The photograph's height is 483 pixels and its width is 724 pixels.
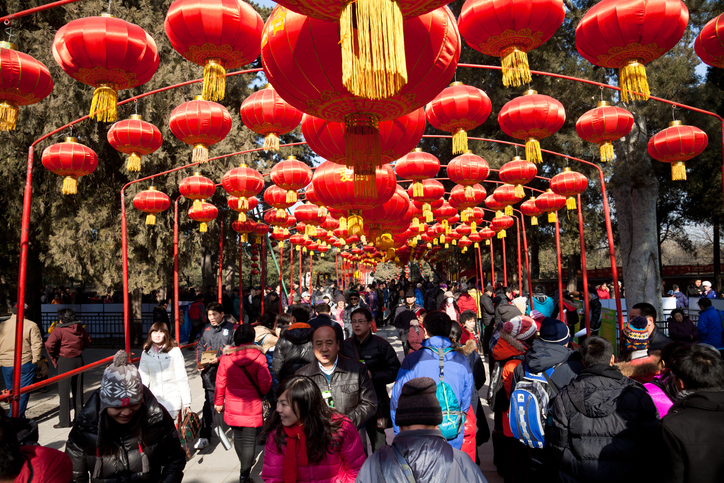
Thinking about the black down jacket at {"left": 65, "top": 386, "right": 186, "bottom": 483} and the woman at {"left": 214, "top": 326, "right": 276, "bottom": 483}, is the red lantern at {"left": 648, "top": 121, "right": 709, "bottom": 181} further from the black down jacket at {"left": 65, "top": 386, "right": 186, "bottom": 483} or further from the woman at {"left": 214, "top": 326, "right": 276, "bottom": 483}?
the black down jacket at {"left": 65, "top": 386, "right": 186, "bottom": 483}

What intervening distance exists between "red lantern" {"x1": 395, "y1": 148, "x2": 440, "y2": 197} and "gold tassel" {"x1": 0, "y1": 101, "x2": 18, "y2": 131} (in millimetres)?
4589

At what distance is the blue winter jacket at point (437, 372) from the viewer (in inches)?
130

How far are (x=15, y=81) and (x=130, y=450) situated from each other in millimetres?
3743

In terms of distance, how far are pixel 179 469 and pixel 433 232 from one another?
15.0m

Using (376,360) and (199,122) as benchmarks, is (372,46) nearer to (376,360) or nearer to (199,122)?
(376,360)

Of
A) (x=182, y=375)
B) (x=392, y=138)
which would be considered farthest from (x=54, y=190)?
(x=392, y=138)

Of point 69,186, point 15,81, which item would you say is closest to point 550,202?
point 69,186

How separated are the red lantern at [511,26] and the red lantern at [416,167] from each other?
2866mm

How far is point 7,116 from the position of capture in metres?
4.47

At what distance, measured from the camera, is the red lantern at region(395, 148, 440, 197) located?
6.78 meters

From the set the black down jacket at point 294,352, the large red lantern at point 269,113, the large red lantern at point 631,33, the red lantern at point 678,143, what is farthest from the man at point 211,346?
the red lantern at point 678,143

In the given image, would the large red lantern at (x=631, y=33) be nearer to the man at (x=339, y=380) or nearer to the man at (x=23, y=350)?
the man at (x=339, y=380)

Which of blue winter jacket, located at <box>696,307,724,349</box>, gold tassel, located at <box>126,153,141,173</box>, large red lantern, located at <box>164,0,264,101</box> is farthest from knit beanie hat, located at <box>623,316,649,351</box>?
gold tassel, located at <box>126,153,141,173</box>

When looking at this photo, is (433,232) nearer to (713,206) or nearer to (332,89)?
(713,206)
